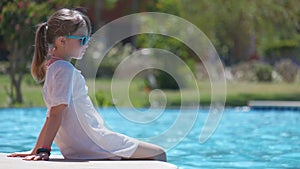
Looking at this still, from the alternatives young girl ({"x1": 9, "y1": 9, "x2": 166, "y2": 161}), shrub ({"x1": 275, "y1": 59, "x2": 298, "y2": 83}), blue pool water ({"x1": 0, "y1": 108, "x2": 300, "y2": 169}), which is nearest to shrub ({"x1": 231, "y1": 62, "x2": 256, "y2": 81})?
shrub ({"x1": 275, "y1": 59, "x2": 298, "y2": 83})

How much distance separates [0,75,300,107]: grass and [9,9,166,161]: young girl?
277 inches

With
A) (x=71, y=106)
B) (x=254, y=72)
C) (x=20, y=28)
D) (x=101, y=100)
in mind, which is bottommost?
(x=101, y=100)

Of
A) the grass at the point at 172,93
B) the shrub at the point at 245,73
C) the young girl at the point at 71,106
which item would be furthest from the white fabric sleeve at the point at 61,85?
the shrub at the point at 245,73

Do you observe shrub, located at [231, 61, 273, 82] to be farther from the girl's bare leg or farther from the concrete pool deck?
the concrete pool deck

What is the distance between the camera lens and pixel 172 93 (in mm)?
16078

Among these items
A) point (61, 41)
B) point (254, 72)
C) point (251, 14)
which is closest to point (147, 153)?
point (61, 41)

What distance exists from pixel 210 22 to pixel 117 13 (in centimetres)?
1125

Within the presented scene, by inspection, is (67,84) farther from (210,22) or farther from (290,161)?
(210,22)

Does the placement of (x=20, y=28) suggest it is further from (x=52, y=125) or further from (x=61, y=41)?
(x=52, y=125)

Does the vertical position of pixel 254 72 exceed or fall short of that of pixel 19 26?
it falls short

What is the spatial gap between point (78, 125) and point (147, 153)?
51 cm

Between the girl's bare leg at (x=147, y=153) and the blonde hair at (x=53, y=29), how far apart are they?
0.82 meters

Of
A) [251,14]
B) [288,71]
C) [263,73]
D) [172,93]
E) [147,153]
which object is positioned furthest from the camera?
[263,73]

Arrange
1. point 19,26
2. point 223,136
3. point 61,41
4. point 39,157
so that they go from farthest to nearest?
point 19,26 → point 223,136 → point 61,41 → point 39,157
